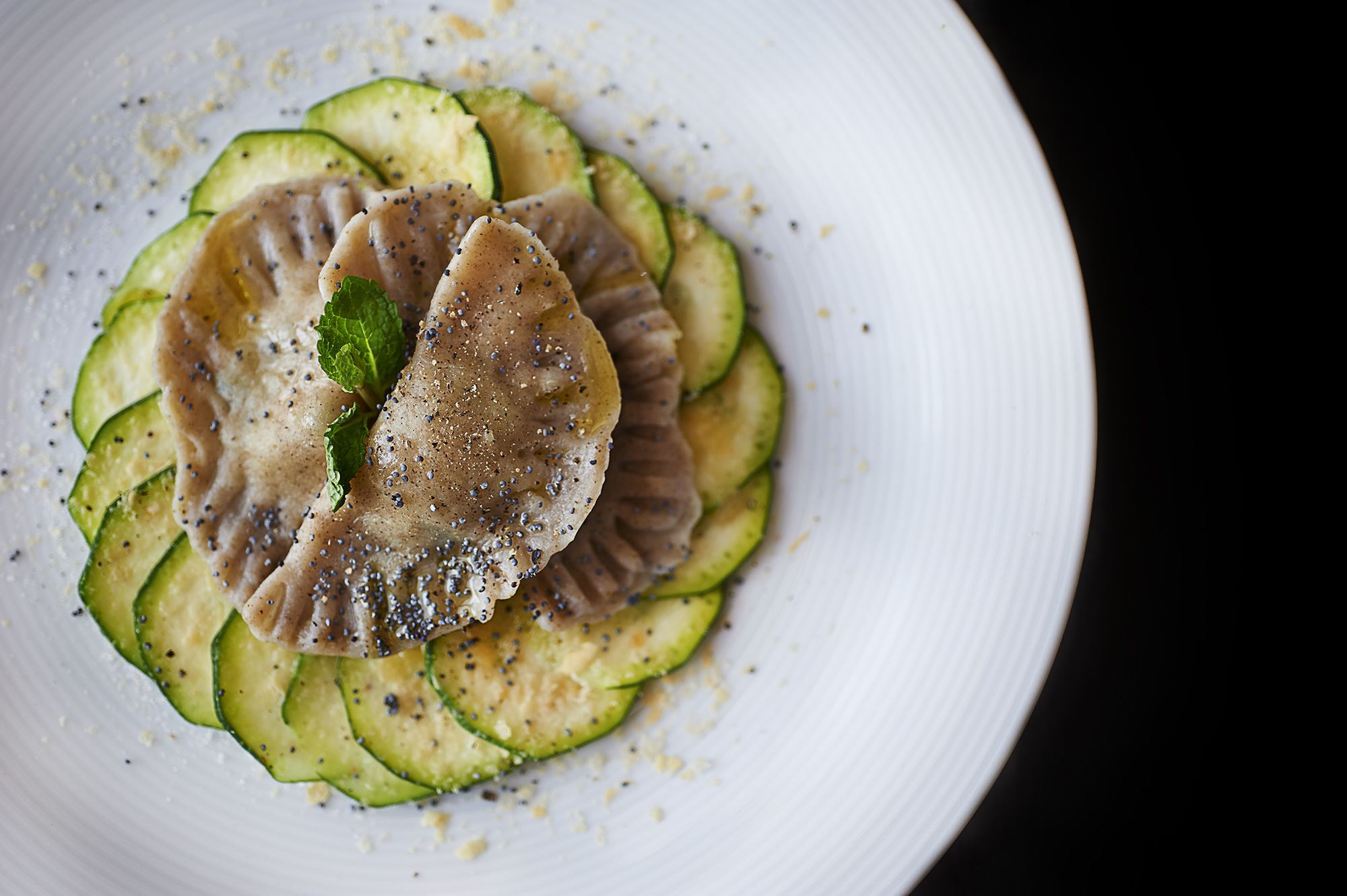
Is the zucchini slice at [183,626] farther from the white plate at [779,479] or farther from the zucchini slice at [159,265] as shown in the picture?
the zucchini slice at [159,265]

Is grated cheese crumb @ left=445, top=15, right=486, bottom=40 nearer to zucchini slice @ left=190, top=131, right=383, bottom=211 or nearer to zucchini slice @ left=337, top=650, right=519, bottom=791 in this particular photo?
zucchini slice @ left=190, top=131, right=383, bottom=211

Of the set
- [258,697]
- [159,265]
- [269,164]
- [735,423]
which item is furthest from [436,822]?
[269,164]

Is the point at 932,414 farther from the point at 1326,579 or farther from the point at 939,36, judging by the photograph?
the point at 1326,579

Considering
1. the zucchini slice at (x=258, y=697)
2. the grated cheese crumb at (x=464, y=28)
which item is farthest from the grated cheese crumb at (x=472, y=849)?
the grated cheese crumb at (x=464, y=28)

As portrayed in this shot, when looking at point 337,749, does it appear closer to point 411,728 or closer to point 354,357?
point 411,728

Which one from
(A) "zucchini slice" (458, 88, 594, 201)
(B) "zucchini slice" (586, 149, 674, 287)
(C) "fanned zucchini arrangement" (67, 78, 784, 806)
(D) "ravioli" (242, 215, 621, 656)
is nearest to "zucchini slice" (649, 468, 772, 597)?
(C) "fanned zucchini arrangement" (67, 78, 784, 806)

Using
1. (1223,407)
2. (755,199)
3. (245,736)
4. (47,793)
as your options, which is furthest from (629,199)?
(47,793)
